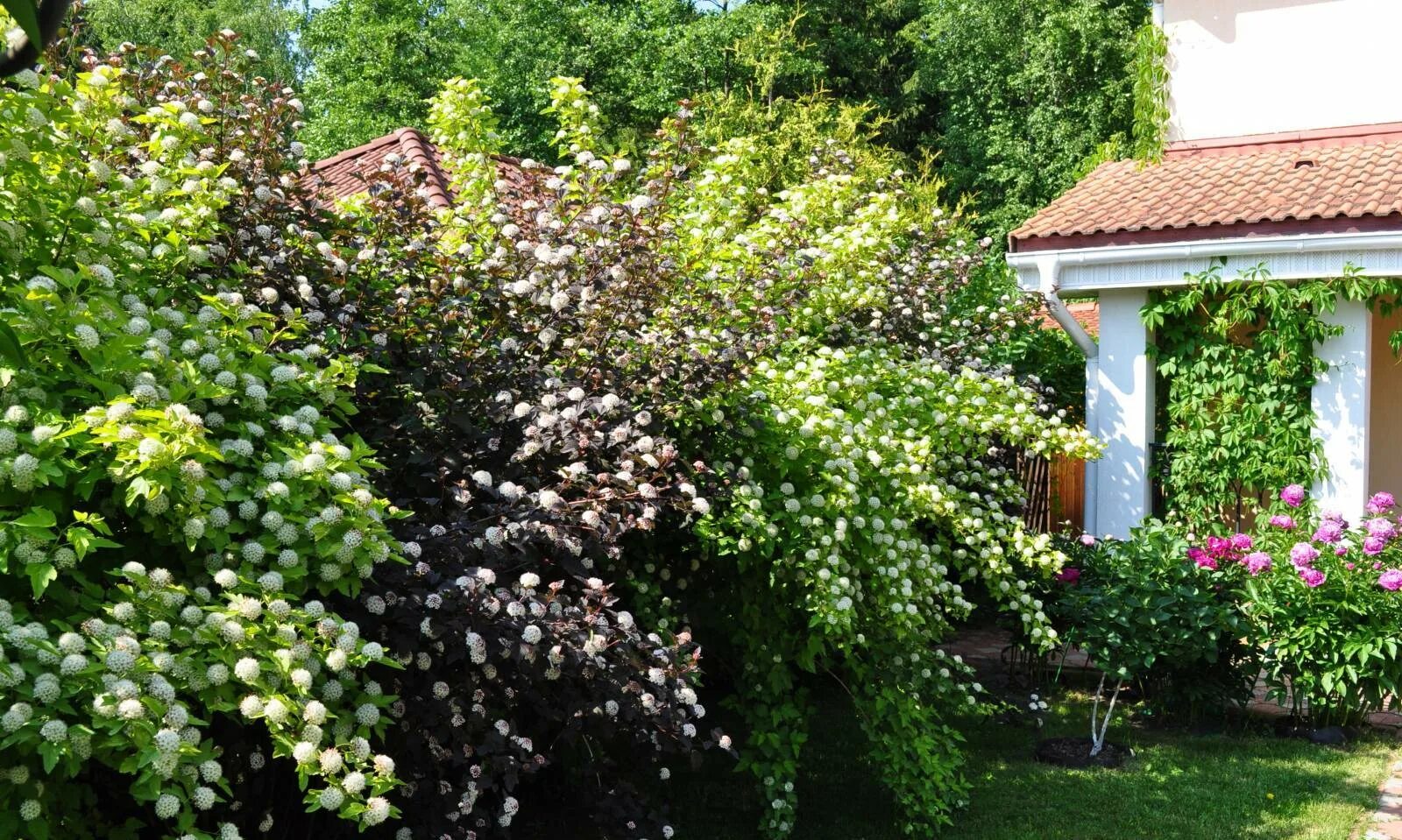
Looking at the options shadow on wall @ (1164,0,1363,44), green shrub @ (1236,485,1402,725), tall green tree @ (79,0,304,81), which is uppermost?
tall green tree @ (79,0,304,81)

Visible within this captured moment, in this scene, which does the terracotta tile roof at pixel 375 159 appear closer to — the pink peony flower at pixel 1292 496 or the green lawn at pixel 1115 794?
the green lawn at pixel 1115 794

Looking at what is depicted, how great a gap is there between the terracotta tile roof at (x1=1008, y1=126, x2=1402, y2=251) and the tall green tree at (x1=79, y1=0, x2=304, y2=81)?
2662 centimetres

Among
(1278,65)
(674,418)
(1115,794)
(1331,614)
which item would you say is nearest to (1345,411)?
(1331,614)

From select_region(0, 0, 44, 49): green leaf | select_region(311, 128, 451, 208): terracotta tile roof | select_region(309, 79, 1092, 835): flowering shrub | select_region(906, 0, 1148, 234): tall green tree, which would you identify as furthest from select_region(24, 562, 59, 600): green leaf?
select_region(906, 0, 1148, 234): tall green tree

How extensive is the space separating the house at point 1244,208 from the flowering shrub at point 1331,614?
5.82ft

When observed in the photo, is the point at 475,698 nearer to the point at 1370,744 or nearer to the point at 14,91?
the point at 14,91

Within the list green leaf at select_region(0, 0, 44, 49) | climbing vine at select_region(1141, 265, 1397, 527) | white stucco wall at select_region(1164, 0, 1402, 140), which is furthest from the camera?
white stucco wall at select_region(1164, 0, 1402, 140)

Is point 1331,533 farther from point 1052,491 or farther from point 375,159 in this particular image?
point 375,159

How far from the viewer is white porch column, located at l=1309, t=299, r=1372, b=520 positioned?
8.41 m

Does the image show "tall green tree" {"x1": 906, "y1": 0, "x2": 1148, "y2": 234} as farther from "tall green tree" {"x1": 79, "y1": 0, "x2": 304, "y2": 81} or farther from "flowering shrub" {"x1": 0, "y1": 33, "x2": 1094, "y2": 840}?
"flowering shrub" {"x1": 0, "y1": 33, "x2": 1094, "y2": 840}

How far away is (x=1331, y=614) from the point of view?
664 centimetres

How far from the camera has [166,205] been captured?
3643 mm

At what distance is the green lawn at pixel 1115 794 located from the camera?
535 cm

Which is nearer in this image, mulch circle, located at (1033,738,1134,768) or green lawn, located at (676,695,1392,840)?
green lawn, located at (676,695,1392,840)
